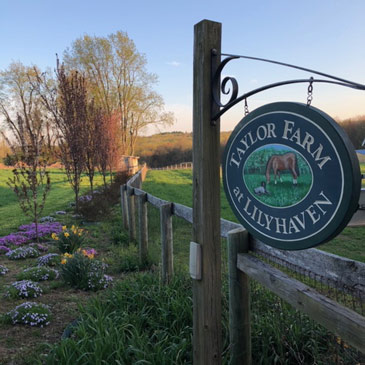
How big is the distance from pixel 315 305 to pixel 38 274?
4819mm

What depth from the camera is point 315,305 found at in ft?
5.82

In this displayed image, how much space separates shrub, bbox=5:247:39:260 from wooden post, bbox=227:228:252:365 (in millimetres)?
5507

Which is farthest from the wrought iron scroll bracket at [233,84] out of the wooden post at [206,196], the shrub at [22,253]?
the shrub at [22,253]

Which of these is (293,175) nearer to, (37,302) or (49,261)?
(37,302)

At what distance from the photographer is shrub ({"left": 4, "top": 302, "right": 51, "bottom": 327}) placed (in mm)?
3991

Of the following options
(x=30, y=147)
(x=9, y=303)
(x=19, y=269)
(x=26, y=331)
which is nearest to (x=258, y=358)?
(x=26, y=331)

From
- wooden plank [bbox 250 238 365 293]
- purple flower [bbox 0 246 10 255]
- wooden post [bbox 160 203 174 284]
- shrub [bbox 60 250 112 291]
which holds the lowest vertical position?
purple flower [bbox 0 246 10 255]

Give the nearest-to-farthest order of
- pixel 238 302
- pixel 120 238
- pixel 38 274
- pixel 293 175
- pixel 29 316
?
pixel 293 175 → pixel 238 302 → pixel 29 316 → pixel 38 274 → pixel 120 238

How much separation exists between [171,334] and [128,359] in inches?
19.6

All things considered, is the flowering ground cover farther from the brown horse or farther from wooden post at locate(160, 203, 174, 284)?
the brown horse

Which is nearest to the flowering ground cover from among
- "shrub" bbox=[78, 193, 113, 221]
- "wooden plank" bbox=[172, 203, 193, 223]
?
"wooden plank" bbox=[172, 203, 193, 223]

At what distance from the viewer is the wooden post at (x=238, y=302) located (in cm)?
248

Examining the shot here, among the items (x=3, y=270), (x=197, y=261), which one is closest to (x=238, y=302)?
(x=197, y=261)

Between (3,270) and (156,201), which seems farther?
(3,270)
